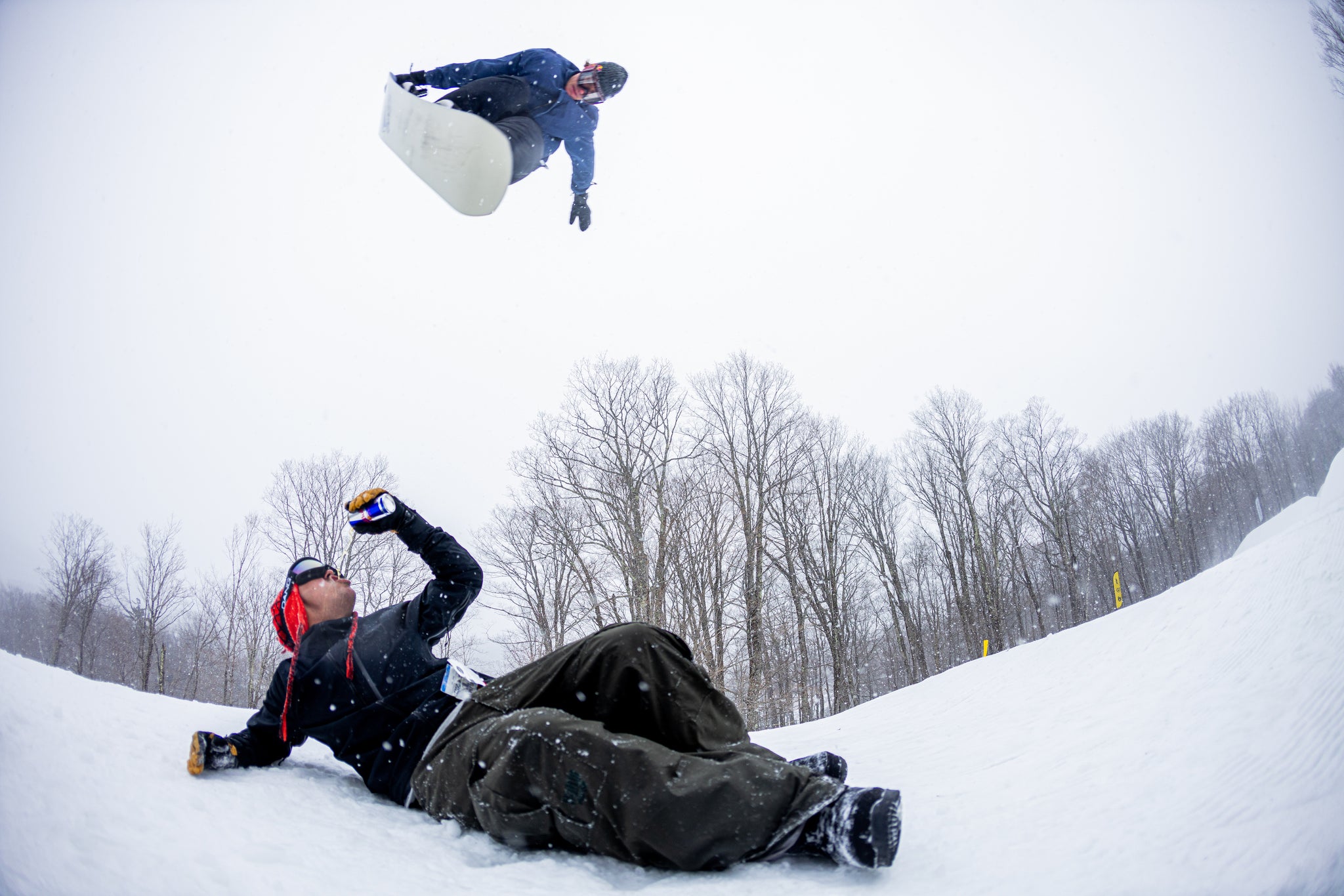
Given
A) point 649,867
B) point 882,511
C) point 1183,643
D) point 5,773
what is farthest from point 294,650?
point 882,511

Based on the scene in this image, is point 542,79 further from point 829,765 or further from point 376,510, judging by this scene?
point 829,765

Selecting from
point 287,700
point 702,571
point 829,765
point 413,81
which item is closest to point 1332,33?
point 829,765

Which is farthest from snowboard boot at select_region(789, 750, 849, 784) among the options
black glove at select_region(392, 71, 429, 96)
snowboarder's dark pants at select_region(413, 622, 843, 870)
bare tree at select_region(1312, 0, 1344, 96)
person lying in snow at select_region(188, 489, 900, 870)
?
bare tree at select_region(1312, 0, 1344, 96)

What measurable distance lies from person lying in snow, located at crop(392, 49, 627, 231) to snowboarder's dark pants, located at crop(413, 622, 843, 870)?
104 inches

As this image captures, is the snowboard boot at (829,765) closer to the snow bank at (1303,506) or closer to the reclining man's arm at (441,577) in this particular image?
the reclining man's arm at (441,577)

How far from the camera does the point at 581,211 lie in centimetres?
375

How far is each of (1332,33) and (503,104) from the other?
14.0ft

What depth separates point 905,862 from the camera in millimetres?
1367

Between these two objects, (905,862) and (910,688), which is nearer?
(905,862)

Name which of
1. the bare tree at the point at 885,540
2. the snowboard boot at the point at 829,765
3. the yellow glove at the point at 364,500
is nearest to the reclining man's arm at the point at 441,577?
the yellow glove at the point at 364,500

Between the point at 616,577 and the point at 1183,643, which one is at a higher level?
the point at 616,577

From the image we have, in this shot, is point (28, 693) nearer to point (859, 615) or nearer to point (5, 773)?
point (5, 773)

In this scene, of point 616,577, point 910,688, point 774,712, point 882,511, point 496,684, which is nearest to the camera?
point 496,684

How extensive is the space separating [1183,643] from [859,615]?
75.7ft
